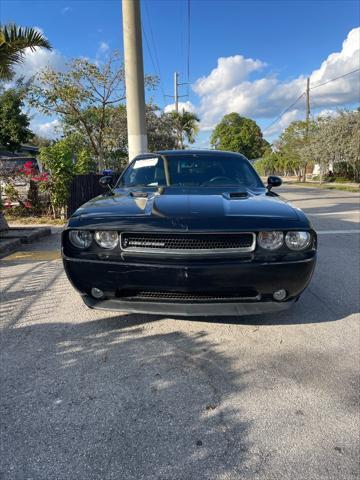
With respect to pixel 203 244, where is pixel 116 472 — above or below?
below

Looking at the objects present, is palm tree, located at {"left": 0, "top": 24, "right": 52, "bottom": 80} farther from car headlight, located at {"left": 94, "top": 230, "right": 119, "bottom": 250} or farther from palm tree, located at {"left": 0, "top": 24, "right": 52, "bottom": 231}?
car headlight, located at {"left": 94, "top": 230, "right": 119, "bottom": 250}

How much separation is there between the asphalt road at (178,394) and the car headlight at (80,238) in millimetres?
800

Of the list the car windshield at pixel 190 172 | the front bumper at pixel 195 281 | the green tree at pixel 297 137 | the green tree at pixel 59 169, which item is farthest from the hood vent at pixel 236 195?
the green tree at pixel 297 137

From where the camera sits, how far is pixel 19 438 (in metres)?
1.87

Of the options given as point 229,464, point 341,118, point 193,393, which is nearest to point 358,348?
point 193,393

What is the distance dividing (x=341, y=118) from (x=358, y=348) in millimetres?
28168

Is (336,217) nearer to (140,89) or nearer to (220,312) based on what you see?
(140,89)

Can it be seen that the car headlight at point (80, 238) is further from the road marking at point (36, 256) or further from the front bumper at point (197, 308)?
the road marking at point (36, 256)

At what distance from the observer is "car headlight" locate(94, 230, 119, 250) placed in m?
2.65

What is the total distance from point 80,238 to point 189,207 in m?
0.85

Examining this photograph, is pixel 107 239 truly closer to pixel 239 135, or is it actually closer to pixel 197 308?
pixel 197 308

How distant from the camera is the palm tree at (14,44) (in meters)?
5.97

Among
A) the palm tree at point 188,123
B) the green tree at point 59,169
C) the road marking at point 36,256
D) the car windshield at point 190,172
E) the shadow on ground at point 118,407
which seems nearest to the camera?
the shadow on ground at point 118,407

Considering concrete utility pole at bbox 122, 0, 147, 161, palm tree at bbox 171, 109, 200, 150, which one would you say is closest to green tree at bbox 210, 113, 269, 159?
palm tree at bbox 171, 109, 200, 150
